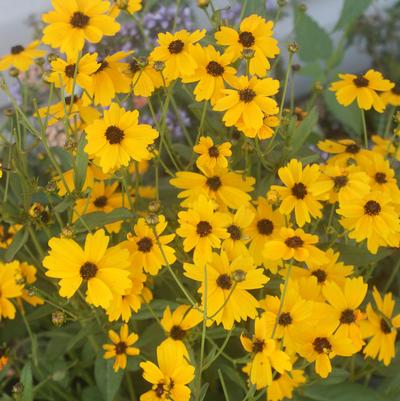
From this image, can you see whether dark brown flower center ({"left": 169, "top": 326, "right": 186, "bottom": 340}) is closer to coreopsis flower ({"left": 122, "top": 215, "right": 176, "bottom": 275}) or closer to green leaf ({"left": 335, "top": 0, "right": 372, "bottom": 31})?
coreopsis flower ({"left": 122, "top": 215, "right": 176, "bottom": 275})

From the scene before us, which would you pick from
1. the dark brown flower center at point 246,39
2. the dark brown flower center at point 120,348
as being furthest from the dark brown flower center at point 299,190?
the dark brown flower center at point 120,348

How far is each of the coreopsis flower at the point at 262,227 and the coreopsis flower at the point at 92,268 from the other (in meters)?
0.18

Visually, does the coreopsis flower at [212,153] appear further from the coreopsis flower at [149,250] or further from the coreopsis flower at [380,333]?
the coreopsis flower at [380,333]

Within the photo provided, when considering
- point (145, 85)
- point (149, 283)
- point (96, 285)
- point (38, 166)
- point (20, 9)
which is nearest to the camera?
point (96, 285)

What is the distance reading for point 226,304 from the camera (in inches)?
28.1

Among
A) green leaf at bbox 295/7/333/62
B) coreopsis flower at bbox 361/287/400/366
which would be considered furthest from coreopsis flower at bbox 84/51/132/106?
green leaf at bbox 295/7/333/62

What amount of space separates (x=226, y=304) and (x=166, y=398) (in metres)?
0.13

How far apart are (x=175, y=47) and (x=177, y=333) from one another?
377 mm

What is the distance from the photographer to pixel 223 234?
71 centimetres

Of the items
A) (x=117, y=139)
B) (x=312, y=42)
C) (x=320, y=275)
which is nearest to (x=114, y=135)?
(x=117, y=139)

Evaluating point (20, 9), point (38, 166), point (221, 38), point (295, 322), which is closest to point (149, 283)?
point (295, 322)

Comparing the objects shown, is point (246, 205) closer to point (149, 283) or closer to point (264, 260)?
point (264, 260)

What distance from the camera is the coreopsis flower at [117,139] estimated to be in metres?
0.71

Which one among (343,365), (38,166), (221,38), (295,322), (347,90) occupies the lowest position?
(343,365)
